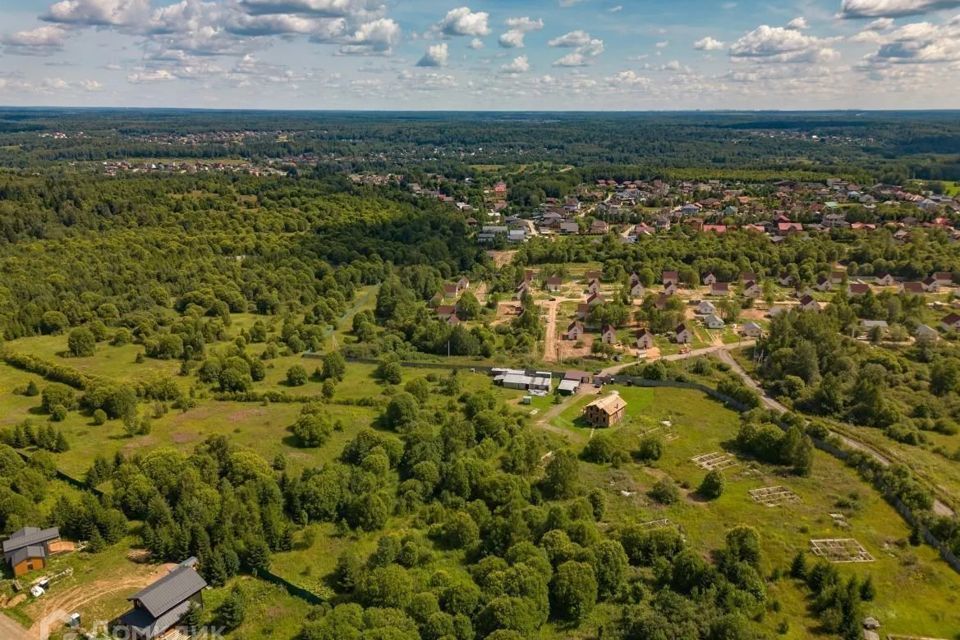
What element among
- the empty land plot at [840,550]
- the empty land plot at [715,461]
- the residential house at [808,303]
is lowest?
the empty land plot at [840,550]

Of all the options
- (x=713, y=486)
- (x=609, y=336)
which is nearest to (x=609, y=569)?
(x=713, y=486)

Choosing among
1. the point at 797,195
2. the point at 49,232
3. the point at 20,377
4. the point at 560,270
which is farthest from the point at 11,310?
the point at 797,195

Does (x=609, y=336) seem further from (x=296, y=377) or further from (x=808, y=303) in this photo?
(x=296, y=377)

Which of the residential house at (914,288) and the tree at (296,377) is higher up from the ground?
A: the residential house at (914,288)

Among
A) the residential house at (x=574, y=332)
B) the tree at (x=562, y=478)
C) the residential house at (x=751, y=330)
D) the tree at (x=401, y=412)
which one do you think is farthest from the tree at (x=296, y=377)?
the residential house at (x=751, y=330)

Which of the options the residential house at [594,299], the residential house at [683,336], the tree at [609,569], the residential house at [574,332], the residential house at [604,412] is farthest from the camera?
the residential house at [594,299]

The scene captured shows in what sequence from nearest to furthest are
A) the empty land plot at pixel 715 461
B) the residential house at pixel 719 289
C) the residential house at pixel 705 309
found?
the empty land plot at pixel 715 461
the residential house at pixel 705 309
the residential house at pixel 719 289

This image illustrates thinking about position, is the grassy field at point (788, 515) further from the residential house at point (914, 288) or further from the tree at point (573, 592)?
the residential house at point (914, 288)
